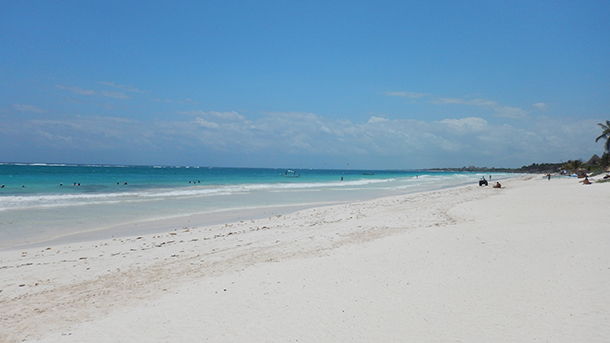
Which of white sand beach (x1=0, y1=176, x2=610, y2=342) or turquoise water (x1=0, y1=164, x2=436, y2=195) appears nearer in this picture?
white sand beach (x1=0, y1=176, x2=610, y2=342)

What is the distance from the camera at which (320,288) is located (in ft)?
22.0

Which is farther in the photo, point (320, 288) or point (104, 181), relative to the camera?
point (104, 181)

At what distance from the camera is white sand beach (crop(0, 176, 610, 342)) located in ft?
16.8

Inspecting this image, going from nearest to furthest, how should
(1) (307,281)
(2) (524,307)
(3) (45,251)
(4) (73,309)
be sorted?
(2) (524,307)
(4) (73,309)
(1) (307,281)
(3) (45,251)

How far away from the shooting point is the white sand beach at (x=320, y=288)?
5109 millimetres

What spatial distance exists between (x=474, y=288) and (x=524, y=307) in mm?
930

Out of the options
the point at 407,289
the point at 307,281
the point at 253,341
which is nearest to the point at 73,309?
the point at 253,341

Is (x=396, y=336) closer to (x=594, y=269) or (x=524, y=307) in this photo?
(x=524, y=307)

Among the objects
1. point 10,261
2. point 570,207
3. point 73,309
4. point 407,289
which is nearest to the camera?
point 73,309

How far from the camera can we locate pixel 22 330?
17.5 feet

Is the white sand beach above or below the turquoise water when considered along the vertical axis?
below

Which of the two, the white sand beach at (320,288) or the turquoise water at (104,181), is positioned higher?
the turquoise water at (104,181)

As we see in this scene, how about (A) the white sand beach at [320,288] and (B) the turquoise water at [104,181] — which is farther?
(B) the turquoise water at [104,181]

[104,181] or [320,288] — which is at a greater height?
[104,181]
